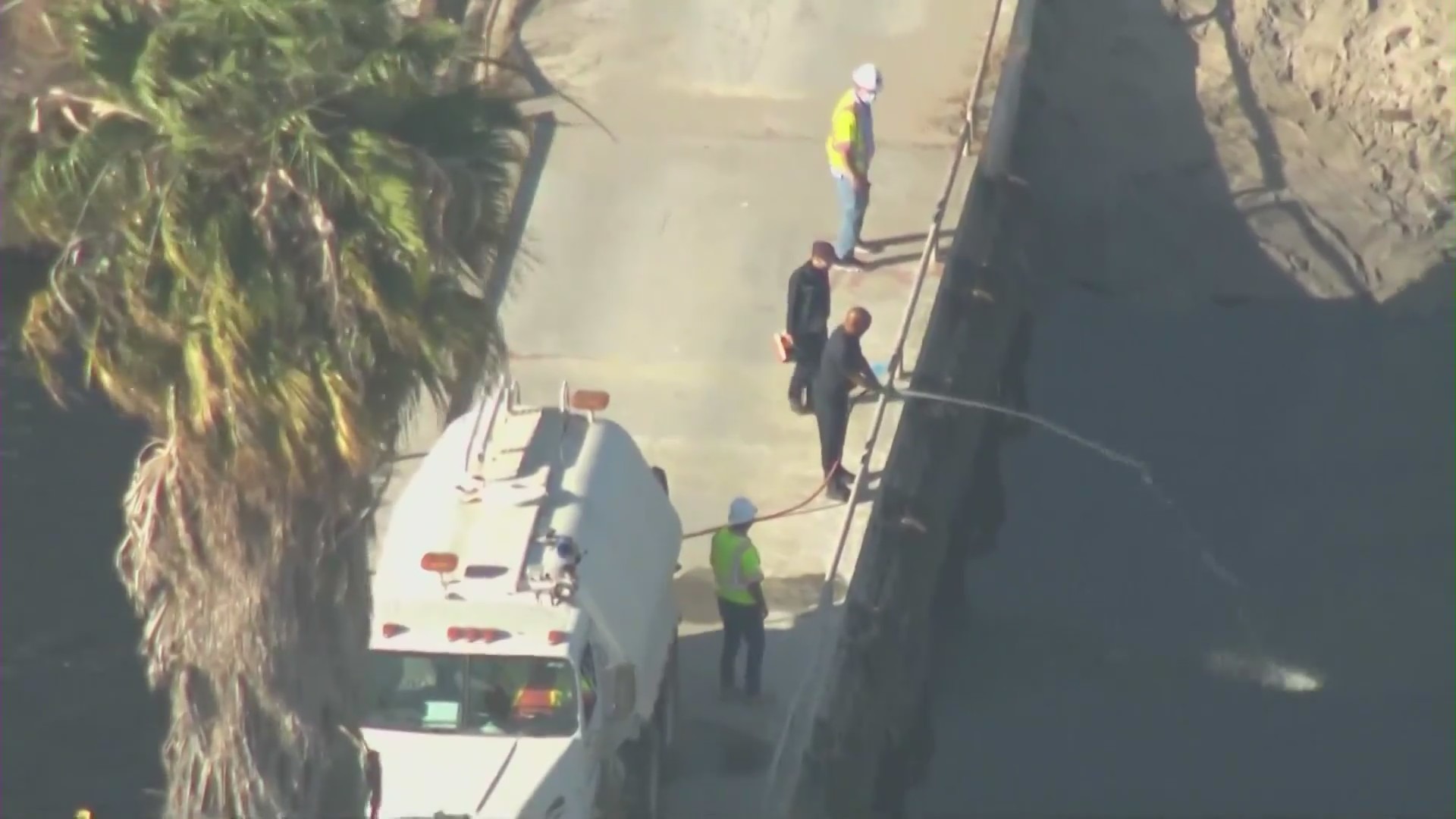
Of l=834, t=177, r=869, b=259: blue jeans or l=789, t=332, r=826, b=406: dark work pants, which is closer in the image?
l=789, t=332, r=826, b=406: dark work pants

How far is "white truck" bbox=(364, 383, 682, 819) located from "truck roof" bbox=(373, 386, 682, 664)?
0.01m

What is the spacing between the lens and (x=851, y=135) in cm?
1891

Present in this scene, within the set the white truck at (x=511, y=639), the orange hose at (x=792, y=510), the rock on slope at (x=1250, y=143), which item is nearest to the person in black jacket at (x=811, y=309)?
the orange hose at (x=792, y=510)

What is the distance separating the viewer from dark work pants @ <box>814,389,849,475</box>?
16.8 meters

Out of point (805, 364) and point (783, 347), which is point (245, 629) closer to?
point (805, 364)

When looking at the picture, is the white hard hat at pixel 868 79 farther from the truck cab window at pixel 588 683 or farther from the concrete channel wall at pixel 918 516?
the truck cab window at pixel 588 683

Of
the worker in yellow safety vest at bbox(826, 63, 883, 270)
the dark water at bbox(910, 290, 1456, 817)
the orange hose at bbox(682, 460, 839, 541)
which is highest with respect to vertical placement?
the worker in yellow safety vest at bbox(826, 63, 883, 270)

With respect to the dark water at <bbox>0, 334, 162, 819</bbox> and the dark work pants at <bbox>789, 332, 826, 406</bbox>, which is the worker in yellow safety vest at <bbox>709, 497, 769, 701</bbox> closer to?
the dark work pants at <bbox>789, 332, 826, 406</bbox>

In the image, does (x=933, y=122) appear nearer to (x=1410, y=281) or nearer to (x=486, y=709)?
(x=1410, y=281)

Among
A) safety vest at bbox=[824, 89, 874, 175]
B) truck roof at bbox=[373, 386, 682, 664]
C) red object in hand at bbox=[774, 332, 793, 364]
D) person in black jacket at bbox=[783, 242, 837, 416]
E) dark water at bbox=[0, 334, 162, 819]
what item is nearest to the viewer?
truck roof at bbox=[373, 386, 682, 664]

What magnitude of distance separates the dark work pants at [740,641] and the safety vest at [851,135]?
16.6ft

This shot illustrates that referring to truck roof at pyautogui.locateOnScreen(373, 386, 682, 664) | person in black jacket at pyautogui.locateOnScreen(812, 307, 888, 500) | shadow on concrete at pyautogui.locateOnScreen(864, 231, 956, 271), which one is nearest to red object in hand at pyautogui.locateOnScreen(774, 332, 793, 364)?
person in black jacket at pyautogui.locateOnScreen(812, 307, 888, 500)

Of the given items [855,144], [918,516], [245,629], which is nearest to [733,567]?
[245,629]

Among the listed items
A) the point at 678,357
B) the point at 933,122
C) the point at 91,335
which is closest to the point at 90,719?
the point at 678,357
